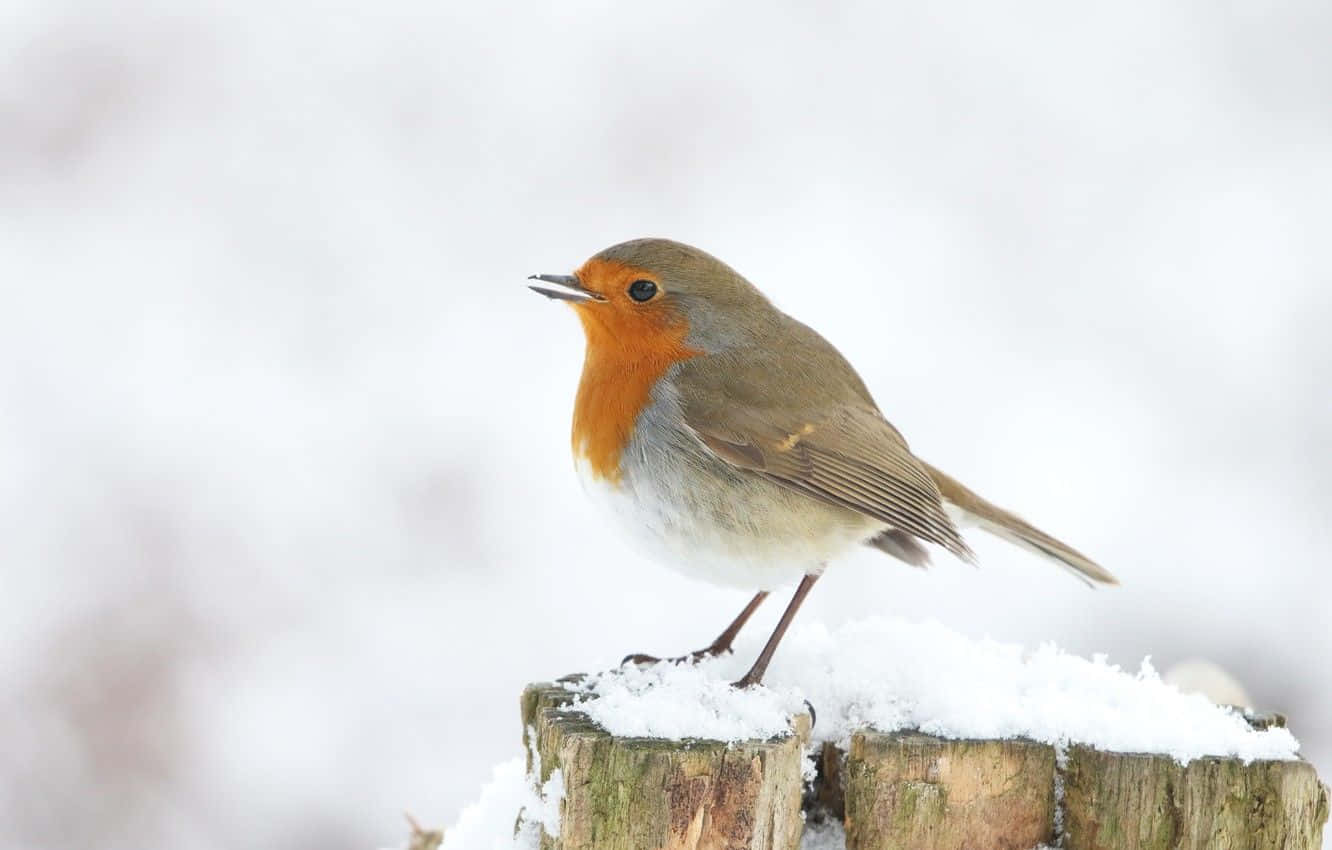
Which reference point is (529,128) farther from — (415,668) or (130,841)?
(130,841)

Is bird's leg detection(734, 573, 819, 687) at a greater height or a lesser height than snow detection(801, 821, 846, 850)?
greater

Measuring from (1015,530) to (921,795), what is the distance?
125 cm

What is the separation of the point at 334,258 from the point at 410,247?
1.10ft

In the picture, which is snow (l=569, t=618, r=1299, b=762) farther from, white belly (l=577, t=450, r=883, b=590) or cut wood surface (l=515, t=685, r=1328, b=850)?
white belly (l=577, t=450, r=883, b=590)

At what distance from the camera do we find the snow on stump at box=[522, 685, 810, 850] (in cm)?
220

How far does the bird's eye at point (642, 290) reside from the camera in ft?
10.6

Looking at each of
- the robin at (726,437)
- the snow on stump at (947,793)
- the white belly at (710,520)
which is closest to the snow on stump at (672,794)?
the snow on stump at (947,793)

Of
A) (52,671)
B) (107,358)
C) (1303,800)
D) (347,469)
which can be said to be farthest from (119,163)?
(1303,800)

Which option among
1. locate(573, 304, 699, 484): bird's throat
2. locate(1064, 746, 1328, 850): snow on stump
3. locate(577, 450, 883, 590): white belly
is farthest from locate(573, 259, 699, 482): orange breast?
locate(1064, 746, 1328, 850): snow on stump

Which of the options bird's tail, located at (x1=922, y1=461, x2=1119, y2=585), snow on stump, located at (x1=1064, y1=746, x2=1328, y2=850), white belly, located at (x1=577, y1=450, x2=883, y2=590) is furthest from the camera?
bird's tail, located at (x1=922, y1=461, x2=1119, y2=585)

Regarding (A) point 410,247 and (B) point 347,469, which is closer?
(B) point 347,469

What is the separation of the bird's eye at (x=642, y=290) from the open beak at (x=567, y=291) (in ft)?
0.22

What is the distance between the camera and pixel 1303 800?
2312mm

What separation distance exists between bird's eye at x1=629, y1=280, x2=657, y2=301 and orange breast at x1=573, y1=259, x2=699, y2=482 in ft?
0.07
